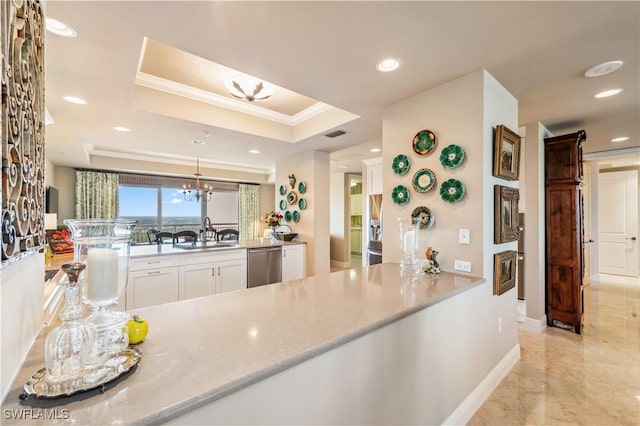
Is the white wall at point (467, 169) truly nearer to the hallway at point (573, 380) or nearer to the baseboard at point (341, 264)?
the hallway at point (573, 380)

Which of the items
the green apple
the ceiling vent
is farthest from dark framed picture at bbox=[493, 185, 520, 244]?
the green apple

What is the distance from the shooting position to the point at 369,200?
6000 millimetres

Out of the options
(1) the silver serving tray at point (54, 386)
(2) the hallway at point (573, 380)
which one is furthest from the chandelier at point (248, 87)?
(2) the hallway at point (573, 380)

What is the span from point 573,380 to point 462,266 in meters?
1.43

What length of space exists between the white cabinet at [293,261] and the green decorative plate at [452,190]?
2886mm

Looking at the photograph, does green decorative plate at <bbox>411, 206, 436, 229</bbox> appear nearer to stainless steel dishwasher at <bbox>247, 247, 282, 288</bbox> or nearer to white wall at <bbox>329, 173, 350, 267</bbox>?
stainless steel dishwasher at <bbox>247, 247, 282, 288</bbox>

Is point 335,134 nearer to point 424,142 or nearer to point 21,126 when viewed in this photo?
point 424,142

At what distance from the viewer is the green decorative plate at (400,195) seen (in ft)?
8.74

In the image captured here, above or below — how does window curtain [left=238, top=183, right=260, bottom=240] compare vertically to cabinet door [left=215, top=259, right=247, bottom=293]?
above

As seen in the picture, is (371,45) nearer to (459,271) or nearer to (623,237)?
(459,271)

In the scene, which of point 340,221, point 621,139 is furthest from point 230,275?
point 621,139

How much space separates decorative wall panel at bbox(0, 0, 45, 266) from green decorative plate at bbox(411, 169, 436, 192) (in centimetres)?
247

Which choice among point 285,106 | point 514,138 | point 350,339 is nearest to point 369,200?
point 285,106

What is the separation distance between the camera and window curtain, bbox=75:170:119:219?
19.7 ft
